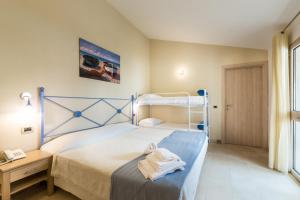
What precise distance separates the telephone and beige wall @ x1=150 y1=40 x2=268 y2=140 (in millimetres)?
3532

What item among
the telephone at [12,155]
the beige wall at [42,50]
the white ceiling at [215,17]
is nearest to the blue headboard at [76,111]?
the beige wall at [42,50]

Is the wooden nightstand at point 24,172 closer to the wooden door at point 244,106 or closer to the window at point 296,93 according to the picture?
the window at point 296,93

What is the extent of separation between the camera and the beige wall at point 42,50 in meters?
1.77

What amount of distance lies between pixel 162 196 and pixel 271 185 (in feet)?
6.37

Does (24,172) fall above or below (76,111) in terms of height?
below

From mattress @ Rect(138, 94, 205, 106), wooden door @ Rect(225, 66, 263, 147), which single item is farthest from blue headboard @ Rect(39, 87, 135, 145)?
wooden door @ Rect(225, 66, 263, 147)

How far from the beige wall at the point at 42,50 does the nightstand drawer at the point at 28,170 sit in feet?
1.27

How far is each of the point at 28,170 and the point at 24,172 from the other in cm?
4

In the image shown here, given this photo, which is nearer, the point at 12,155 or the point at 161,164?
the point at 161,164

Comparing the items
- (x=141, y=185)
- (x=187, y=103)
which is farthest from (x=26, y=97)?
(x=187, y=103)

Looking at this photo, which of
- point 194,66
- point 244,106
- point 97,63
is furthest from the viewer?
point 194,66

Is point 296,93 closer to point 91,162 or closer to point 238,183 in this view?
point 238,183

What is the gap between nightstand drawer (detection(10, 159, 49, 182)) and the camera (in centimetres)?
153

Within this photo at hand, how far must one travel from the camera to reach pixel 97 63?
9.63 feet
